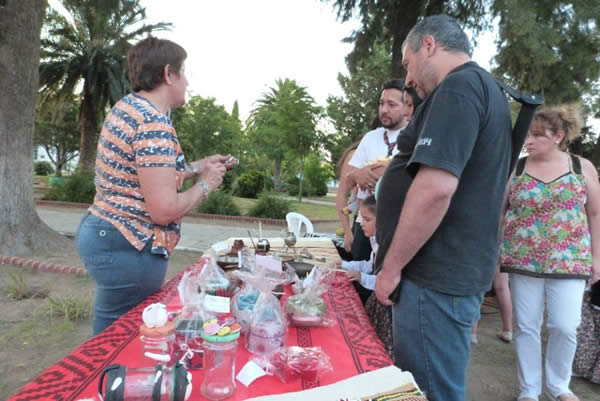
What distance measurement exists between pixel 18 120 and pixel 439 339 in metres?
6.76

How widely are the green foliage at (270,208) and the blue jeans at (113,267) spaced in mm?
10094

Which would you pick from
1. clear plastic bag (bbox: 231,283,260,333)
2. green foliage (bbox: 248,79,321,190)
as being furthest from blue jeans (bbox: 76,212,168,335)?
green foliage (bbox: 248,79,321,190)

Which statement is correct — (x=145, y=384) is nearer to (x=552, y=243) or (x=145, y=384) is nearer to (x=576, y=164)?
(x=552, y=243)

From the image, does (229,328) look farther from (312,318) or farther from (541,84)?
(541,84)

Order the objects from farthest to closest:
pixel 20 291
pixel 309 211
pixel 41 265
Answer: pixel 309 211 < pixel 41 265 < pixel 20 291

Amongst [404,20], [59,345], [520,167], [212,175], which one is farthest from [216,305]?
[404,20]

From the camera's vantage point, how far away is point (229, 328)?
1.06m

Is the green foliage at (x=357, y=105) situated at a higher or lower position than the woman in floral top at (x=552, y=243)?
higher

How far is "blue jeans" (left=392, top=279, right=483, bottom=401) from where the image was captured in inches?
53.6

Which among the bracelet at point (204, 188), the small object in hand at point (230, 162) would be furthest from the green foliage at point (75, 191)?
the bracelet at point (204, 188)

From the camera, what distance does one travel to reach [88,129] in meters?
16.9

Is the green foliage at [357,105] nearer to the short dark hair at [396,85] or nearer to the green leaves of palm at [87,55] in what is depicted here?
the green leaves of palm at [87,55]

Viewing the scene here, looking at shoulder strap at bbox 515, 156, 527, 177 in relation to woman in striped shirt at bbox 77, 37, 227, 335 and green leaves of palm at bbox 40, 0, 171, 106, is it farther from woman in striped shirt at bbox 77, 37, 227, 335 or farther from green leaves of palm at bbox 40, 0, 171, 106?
green leaves of palm at bbox 40, 0, 171, 106

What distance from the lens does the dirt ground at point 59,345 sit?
2.86 m
